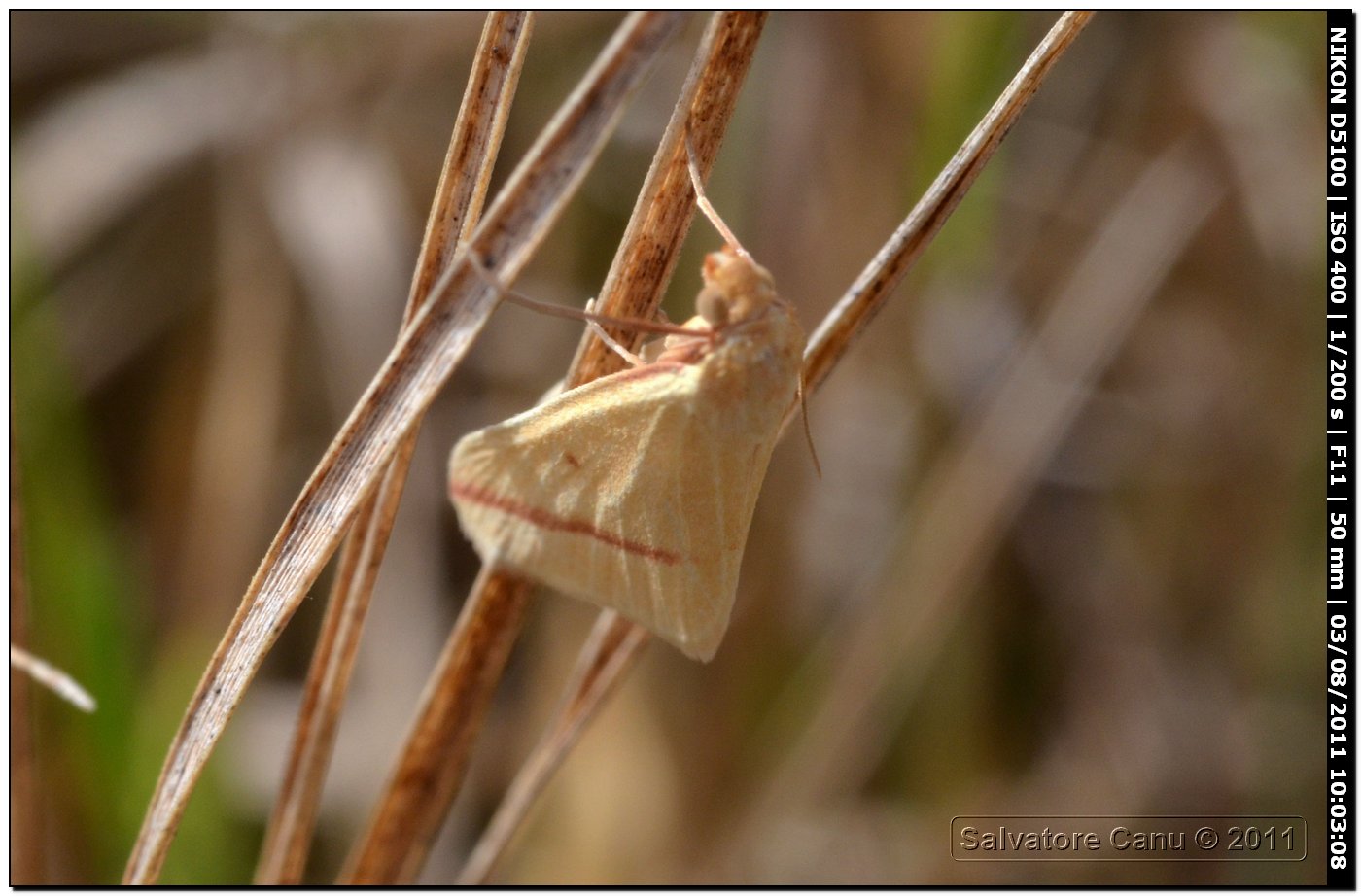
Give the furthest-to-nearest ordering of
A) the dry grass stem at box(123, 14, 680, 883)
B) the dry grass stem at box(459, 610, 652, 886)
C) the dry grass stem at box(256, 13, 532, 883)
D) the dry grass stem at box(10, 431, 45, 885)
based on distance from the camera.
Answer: the dry grass stem at box(459, 610, 652, 886)
the dry grass stem at box(10, 431, 45, 885)
the dry grass stem at box(256, 13, 532, 883)
the dry grass stem at box(123, 14, 680, 883)

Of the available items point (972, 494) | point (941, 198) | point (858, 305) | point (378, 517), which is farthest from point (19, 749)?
→ point (972, 494)

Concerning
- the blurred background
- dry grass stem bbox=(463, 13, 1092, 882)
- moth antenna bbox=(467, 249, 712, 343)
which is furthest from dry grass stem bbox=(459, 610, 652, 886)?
the blurred background

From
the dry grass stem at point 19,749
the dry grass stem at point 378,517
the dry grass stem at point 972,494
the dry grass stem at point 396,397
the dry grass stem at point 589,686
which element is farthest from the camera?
the dry grass stem at point 972,494

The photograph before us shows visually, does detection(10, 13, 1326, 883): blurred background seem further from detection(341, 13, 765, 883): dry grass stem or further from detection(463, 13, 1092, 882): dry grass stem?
detection(341, 13, 765, 883): dry grass stem

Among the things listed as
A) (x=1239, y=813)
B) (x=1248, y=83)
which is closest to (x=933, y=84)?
(x=1248, y=83)

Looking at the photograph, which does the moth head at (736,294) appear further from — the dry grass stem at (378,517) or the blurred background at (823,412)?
the blurred background at (823,412)

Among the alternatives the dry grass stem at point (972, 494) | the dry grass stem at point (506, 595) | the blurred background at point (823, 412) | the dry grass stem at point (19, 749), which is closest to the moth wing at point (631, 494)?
the dry grass stem at point (506, 595)
